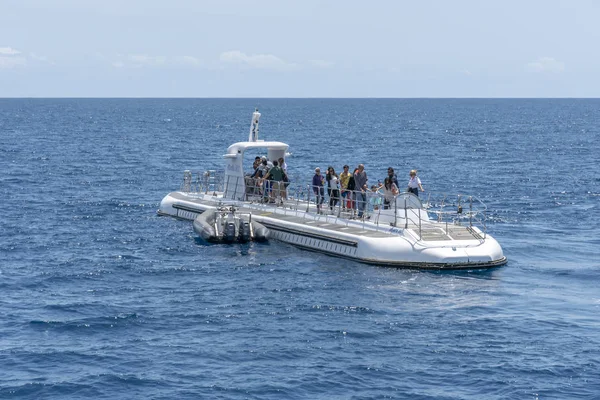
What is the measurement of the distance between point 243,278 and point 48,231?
13459 millimetres

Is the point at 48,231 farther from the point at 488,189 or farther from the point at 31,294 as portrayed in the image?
the point at 488,189

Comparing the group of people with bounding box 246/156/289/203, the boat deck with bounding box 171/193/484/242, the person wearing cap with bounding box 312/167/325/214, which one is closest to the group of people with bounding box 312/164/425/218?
the person wearing cap with bounding box 312/167/325/214

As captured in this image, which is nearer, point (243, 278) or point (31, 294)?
point (31, 294)

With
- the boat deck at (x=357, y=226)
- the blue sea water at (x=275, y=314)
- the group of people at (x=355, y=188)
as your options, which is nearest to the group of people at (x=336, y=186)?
the group of people at (x=355, y=188)

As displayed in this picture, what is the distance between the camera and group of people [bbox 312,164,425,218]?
34938mm

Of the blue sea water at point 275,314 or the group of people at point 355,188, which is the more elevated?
the group of people at point 355,188

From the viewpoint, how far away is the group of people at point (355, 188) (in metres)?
34.9

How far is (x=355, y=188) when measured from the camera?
36.6 metres

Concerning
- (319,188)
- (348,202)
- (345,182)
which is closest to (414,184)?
(345,182)

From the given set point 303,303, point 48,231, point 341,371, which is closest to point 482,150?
point 48,231

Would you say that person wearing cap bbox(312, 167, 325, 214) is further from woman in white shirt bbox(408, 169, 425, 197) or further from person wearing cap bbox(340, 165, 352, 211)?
woman in white shirt bbox(408, 169, 425, 197)

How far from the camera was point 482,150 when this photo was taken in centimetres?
9400

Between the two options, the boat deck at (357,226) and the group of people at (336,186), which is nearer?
the boat deck at (357,226)

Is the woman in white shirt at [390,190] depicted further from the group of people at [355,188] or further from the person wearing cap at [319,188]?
the person wearing cap at [319,188]
